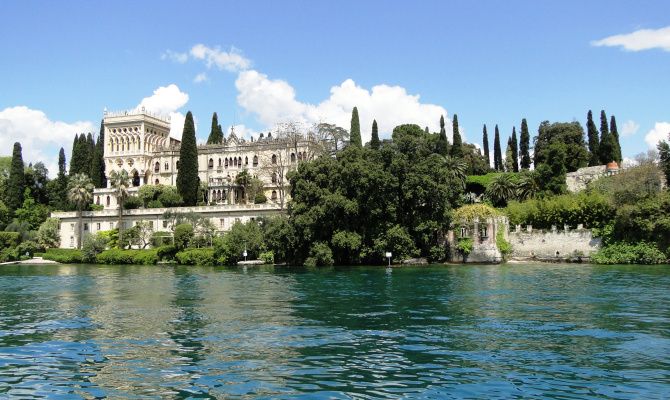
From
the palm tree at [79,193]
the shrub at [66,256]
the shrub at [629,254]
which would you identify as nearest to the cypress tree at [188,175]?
the palm tree at [79,193]

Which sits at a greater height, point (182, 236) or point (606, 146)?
point (606, 146)

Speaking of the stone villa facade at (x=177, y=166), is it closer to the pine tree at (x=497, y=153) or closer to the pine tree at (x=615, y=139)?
the pine tree at (x=497, y=153)

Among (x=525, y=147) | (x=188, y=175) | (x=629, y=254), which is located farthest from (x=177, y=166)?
(x=629, y=254)

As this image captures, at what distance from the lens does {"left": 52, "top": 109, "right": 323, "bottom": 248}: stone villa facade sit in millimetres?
80062

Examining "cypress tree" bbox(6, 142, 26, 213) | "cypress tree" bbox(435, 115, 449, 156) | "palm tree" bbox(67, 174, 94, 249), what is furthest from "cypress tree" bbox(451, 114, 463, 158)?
"cypress tree" bbox(6, 142, 26, 213)

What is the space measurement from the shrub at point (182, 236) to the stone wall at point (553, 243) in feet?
111

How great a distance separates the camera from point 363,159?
58969 mm

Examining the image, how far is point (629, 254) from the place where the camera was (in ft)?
177

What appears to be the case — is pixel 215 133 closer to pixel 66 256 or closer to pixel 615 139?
pixel 66 256

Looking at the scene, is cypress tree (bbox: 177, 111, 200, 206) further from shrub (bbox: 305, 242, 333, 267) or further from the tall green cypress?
the tall green cypress

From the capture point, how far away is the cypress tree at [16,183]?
8912cm

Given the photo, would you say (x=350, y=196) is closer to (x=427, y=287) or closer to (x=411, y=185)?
(x=411, y=185)

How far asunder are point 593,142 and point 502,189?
20091mm

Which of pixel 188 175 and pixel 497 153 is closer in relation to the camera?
pixel 188 175
